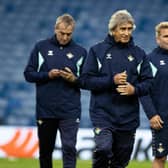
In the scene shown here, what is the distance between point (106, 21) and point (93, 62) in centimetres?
1189

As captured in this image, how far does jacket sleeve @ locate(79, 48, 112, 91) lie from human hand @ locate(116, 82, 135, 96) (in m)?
0.12

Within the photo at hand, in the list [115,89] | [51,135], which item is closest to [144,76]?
[115,89]

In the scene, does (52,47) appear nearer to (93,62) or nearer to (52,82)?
(52,82)

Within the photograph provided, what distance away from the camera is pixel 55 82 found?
31.0 ft

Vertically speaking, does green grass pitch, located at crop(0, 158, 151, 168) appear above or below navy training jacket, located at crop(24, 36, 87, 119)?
below

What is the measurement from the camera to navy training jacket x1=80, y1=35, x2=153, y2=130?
8.29m

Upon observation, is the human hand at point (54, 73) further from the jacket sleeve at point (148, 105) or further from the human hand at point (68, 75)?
the jacket sleeve at point (148, 105)

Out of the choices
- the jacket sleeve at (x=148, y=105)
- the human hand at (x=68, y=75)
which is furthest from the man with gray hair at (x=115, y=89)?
the human hand at (x=68, y=75)

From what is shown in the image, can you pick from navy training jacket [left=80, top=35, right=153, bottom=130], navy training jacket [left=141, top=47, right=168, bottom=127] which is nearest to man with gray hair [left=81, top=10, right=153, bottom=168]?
navy training jacket [left=80, top=35, right=153, bottom=130]

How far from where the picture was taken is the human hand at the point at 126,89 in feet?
26.7

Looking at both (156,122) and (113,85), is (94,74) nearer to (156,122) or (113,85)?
(113,85)

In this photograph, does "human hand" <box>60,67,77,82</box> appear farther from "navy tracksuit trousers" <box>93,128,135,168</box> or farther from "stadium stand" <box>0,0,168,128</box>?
"stadium stand" <box>0,0,168,128</box>

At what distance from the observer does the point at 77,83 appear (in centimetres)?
938

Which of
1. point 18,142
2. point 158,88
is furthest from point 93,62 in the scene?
point 18,142
